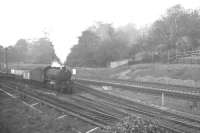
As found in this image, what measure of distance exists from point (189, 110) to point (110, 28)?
4415 cm

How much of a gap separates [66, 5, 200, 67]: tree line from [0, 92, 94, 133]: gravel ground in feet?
92.5

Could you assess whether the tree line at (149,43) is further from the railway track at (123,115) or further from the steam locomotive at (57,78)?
the railway track at (123,115)

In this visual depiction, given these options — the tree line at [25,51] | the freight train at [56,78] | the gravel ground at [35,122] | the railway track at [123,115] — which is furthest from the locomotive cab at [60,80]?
the tree line at [25,51]

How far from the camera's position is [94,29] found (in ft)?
208

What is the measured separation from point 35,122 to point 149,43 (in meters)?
38.8

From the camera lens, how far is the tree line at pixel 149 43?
Result: 135ft

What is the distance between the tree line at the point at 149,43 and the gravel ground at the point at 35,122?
2820cm

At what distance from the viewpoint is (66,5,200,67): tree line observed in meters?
41.1

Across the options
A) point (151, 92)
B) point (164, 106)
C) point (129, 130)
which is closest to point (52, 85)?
point (151, 92)

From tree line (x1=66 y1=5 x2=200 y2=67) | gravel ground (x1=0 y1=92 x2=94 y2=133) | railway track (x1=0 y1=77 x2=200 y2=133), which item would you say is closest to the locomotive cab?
railway track (x1=0 y1=77 x2=200 y2=133)

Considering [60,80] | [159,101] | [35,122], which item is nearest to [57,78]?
[60,80]

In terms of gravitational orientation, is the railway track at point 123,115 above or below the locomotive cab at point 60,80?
below

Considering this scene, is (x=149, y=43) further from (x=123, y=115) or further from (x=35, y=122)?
(x=35, y=122)

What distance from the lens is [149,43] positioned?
152 ft
